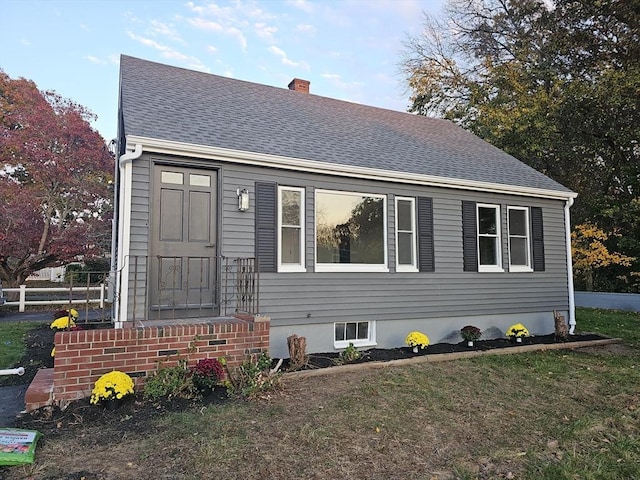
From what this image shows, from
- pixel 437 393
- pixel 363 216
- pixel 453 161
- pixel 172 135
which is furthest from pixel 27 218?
pixel 437 393

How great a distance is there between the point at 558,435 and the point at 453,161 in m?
6.28

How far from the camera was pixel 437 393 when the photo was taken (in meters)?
4.83

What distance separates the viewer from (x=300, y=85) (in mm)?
11523

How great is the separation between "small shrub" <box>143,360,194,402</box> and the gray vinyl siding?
1.80m

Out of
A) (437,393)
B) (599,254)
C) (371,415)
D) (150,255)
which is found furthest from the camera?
(599,254)

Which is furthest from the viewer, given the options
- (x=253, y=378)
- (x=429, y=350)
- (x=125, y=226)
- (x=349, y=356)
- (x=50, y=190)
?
(x=50, y=190)

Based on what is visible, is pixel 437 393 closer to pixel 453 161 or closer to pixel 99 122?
pixel 453 161

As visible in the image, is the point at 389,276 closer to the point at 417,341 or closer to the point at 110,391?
the point at 417,341

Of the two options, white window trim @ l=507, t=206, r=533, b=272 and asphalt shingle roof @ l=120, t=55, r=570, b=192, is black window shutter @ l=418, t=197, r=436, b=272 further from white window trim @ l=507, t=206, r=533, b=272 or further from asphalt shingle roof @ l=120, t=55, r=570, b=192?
white window trim @ l=507, t=206, r=533, b=272

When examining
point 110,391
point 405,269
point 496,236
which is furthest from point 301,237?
Result: point 496,236

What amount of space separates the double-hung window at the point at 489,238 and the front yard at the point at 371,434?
3.31 meters

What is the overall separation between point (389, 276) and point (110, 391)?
186 inches

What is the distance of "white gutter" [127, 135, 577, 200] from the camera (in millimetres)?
5738

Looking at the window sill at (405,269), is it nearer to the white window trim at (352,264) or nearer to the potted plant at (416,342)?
the white window trim at (352,264)
